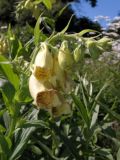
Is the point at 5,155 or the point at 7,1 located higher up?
the point at 5,155

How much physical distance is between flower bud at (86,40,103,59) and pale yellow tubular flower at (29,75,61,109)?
117mm

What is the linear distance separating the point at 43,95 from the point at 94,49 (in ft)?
0.51

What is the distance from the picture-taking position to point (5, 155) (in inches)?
56.2

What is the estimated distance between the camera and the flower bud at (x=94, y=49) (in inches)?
45.9

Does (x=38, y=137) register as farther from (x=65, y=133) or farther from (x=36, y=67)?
(x=36, y=67)

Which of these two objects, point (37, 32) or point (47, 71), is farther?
point (37, 32)

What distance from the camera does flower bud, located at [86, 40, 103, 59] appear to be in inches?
45.9

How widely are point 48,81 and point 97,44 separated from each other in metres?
0.14

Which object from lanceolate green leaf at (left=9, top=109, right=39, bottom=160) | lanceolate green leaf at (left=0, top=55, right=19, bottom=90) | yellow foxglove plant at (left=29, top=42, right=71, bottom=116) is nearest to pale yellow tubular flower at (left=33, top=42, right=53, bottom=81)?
yellow foxglove plant at (left=29, top=42, right=71, bottom=116)

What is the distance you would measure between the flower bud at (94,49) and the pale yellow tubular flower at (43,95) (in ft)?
0.38

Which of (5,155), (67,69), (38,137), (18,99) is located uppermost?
(67,69)

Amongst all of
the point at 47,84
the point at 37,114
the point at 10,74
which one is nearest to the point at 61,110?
the point at 47,84

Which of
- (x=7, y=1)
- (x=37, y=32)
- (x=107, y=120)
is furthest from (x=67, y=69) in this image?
(x=7, y=1)

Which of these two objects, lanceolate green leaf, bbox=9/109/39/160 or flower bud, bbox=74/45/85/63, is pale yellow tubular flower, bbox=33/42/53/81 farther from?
lanceolate green leaf, bbox=9/109/39/160
